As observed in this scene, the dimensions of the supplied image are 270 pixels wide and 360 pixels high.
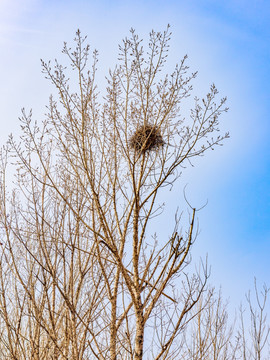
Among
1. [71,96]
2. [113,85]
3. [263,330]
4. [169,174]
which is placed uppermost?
[113,85]

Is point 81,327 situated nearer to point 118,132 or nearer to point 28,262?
point 28,262

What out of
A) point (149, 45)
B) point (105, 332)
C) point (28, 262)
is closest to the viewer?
point (149, 45)

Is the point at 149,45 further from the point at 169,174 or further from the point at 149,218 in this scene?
the point at 149,218

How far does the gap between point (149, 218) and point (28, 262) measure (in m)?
2.07

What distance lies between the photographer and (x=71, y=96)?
354cm

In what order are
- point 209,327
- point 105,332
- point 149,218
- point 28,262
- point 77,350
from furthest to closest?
point 209,327 < point 28,262 < point 105,332 < point 149,218 < point 77,350

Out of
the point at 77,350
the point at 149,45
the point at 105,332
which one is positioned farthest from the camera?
the point at 105,332

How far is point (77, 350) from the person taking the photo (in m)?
3.05

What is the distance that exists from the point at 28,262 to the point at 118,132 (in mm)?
2213

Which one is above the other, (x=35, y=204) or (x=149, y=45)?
(x=149, y=45)

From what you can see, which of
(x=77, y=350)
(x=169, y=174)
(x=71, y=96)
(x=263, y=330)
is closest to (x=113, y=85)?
(x=71, y=96)

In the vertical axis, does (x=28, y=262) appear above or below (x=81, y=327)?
above

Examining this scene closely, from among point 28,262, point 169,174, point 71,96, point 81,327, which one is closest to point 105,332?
point 81,327

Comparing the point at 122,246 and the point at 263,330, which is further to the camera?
the point at 263,330
